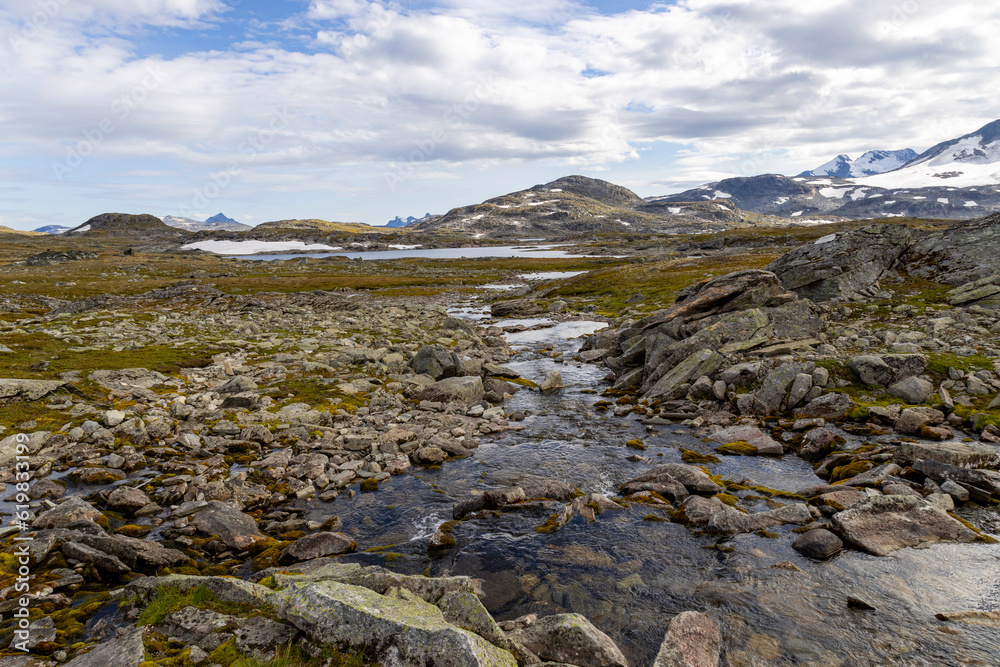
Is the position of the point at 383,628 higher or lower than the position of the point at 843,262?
lower

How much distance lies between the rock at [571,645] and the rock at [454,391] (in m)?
20.1

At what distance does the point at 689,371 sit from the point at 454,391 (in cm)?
1455

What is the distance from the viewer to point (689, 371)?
2922 cm

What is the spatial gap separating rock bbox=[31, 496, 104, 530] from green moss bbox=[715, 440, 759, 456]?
23.6 metres

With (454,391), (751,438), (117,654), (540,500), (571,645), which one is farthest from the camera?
(454,391)

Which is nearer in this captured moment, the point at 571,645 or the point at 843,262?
the point at 571,645

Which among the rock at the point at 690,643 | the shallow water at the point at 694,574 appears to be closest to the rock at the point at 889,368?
the shallow water at the point at 694,574

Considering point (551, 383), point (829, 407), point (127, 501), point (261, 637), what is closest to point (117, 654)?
point (261, 637)

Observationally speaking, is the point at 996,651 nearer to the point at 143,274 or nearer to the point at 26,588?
the point at 26,588

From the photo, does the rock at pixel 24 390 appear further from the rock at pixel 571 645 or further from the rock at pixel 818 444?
the rock at pixel 818 444

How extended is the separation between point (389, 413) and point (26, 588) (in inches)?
651

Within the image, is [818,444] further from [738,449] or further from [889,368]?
[889,368]

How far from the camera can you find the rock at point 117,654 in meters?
8.05

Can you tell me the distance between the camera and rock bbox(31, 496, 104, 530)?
1404 centimetres
